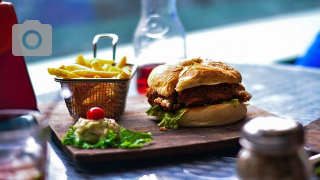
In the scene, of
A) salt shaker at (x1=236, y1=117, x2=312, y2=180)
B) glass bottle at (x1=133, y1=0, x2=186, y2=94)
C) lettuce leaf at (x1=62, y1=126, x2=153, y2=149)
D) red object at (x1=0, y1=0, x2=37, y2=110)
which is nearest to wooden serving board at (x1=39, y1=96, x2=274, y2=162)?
lettuce leaf at (x1=62, y1=126, x2=153, y2=149)

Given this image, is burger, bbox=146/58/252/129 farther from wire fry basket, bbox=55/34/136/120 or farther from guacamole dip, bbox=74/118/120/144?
guacamole dip, bbox=74/118/120/144

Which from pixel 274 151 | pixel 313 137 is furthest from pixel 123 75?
pixel 274 151

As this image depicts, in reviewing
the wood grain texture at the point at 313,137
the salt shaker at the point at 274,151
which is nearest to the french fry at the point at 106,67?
the wood grain texture at the point at 313,137

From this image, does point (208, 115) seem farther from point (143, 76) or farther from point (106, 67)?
point (143, 76)

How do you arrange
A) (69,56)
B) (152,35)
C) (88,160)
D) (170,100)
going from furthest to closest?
(69,56) → (152,35) → (170,100) → (88,160)

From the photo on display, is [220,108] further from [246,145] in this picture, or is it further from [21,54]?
[21,54]

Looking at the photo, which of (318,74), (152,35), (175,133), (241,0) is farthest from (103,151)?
(241,0)

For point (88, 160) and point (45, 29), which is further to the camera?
point (45, 29)
